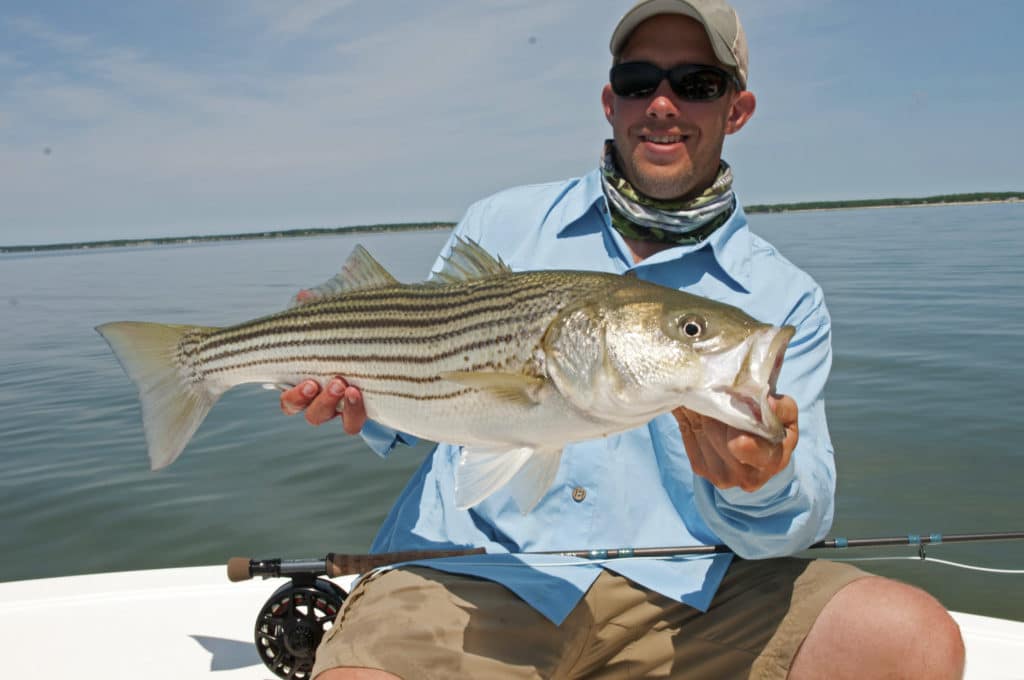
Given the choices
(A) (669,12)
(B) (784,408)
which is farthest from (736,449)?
(A) (669,12)

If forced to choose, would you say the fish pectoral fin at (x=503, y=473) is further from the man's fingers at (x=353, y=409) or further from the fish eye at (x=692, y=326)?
the fish eye at (x=692, y=326)

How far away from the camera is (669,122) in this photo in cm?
411

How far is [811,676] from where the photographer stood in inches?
130

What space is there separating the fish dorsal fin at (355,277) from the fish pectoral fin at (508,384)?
30.8 inches

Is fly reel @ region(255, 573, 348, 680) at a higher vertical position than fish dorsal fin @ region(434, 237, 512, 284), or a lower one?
lower

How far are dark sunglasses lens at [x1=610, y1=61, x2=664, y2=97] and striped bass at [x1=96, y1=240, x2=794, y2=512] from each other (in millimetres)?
1636

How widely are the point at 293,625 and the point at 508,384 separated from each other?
2.06 meters

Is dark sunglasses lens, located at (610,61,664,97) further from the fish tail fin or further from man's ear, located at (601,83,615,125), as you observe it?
the fish tail fin

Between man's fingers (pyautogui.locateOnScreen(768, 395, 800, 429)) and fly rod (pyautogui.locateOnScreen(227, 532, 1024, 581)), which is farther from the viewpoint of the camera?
fly rod (pyautogui.locateOnScreen(227, 532, 1024, 581))

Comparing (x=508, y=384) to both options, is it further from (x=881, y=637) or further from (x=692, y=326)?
(x=881, y=637)

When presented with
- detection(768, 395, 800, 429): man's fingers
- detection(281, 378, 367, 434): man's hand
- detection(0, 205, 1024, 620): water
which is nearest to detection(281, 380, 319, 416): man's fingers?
detection(281, 378, 367, 434): man's hand

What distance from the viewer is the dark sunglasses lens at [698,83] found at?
4.09 metres

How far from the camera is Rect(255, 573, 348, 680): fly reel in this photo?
384 centimetres

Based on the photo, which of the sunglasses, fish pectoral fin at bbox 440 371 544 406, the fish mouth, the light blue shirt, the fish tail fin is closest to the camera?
the fish mouth
